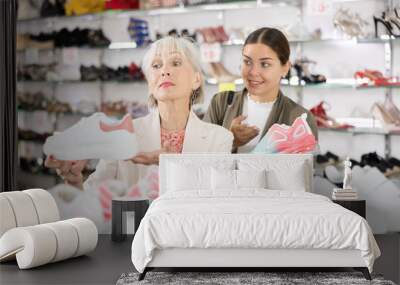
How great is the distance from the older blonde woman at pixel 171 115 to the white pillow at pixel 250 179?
3.27 ft

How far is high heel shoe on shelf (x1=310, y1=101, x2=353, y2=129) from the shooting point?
8688 millimetres

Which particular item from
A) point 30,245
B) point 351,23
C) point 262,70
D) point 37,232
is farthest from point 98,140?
point 351,23

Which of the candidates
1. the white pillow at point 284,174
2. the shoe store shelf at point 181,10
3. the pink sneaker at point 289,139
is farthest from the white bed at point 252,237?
the shoe store shelf at point 181,10

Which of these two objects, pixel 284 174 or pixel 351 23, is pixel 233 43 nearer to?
pixel 351 23

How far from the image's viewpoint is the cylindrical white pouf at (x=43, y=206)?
7.32 metres

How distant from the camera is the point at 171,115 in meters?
8.91

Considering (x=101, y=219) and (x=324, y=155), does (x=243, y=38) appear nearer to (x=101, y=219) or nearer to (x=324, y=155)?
(x=324, y=155)

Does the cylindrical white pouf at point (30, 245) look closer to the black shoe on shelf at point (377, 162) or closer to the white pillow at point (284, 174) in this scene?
the white pillow at point (284, 174)

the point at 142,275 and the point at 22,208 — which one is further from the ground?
the point at 22,208

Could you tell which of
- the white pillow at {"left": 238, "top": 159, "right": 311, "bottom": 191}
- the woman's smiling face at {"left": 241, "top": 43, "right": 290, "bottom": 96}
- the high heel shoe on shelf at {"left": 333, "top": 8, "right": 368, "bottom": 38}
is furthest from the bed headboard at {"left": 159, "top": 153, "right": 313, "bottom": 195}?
the high heel shoe on shelf at {"left": 333, "top": 8, "right": 368, "bottom": 38}

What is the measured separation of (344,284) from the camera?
6023 millimetres

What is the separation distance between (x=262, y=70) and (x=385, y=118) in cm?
151

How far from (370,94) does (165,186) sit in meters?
2.59

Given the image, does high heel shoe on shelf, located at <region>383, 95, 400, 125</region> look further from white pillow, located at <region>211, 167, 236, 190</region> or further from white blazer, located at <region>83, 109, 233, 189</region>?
white pillow, located at <region>211, 167, 236, 190</region>
